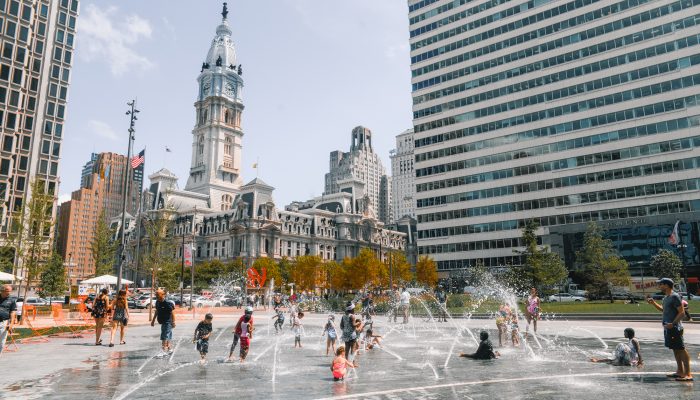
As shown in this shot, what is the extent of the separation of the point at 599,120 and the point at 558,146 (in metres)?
6.29

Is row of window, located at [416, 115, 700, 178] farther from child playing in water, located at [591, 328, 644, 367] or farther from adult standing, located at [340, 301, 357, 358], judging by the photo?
adult standing, located at [340, 301, 357, 358]

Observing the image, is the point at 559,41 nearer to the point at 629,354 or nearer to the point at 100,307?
the point at 629,354

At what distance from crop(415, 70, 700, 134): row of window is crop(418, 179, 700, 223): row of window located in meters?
11.7

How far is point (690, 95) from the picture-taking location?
59000 millimetres

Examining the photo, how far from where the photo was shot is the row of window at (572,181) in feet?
198

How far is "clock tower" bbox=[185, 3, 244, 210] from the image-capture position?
147625mm

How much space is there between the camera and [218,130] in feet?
500

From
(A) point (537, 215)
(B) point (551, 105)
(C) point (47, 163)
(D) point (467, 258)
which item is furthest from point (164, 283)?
(B) point (551, 105)

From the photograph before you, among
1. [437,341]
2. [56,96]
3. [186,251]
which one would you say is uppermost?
[56,96]

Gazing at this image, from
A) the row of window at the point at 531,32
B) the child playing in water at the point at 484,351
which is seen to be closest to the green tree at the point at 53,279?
the child playing in water at the point at 484,351

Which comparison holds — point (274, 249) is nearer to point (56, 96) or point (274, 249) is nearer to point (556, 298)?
point (56, 96)

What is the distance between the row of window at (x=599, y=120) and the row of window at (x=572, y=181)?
6.62m

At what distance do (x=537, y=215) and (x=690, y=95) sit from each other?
941 inches

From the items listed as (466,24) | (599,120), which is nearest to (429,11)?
(466,24)
